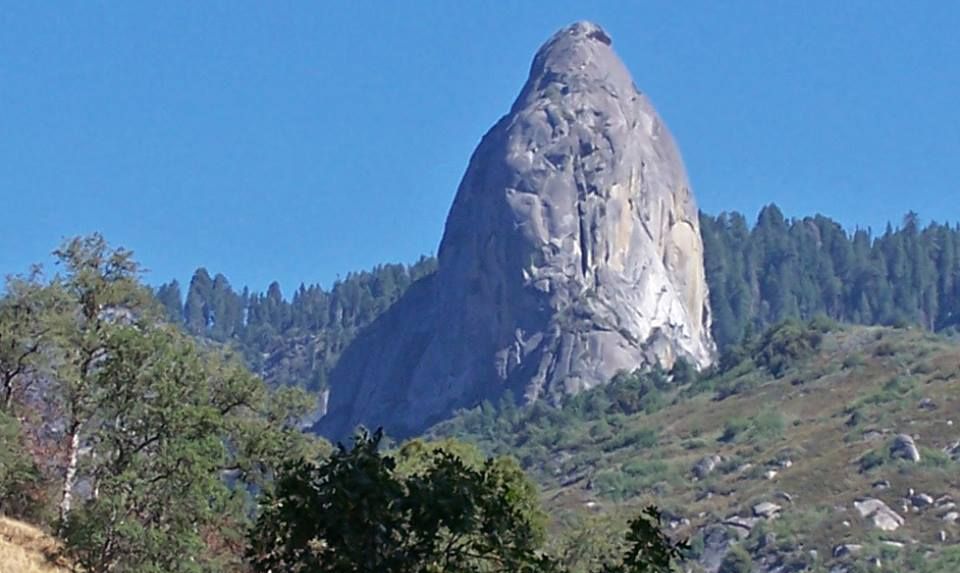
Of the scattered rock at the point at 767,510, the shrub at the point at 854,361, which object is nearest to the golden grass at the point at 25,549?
the scattered rock at the point at 767,510

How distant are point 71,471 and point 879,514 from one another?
269ft

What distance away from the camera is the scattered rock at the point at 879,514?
114181mm

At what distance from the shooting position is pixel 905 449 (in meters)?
129

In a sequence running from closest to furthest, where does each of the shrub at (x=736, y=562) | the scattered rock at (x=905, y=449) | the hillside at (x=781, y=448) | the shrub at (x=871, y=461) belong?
the shrub at (x=736, y=562)
the hillside at (x=781, y=448)
the shrub at (x=871, y=461)
the scattered rock at (x=905, y=449)

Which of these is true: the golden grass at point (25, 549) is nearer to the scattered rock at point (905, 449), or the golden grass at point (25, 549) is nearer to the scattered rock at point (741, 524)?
the scattered rock at point (741, 524)

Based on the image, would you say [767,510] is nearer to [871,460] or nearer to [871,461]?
[871,461]

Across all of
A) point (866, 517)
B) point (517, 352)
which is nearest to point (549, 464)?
point (517, 352)

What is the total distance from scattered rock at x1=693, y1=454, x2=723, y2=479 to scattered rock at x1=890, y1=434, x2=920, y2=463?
14.3 meters

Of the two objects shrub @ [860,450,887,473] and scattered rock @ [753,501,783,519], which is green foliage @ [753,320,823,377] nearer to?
shrub @ [860,450,887,473]

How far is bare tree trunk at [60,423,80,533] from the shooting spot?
40.6 metres

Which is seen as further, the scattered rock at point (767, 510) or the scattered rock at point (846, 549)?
the scattered rock at point (767, 510)

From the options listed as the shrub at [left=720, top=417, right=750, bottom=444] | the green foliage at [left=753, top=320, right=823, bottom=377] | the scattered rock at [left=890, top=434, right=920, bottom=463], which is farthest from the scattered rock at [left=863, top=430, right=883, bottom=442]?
the green foliage at [left=753, top=320, right=823, bottom=377]

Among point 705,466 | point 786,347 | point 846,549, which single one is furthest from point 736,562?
point 786,347

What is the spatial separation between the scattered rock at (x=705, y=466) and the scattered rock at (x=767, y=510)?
15830mm
